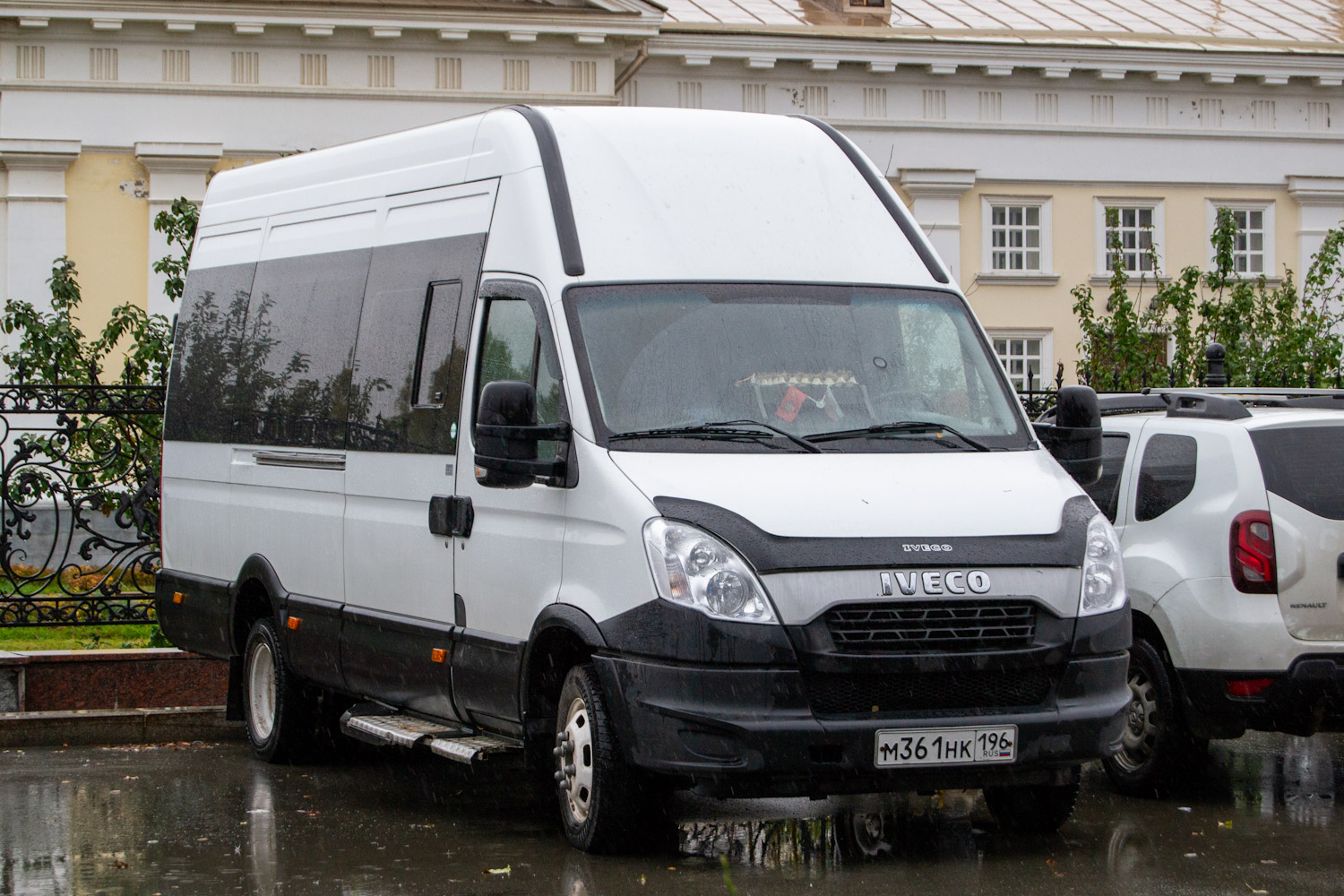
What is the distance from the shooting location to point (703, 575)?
668 cm

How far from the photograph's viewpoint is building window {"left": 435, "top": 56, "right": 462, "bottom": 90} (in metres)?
30.2

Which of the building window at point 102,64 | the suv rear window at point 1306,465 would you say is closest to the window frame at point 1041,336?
the building window at point 102,64

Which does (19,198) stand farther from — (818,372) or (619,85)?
(818,372)

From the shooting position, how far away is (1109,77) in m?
33.2

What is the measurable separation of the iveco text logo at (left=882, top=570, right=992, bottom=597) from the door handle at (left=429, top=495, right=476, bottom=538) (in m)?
2.05

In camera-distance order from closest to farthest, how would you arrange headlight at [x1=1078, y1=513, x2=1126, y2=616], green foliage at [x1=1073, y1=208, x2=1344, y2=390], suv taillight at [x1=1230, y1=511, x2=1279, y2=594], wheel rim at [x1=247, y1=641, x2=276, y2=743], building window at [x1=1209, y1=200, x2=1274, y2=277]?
headlight at [x1=1078, y1=513, x2=1126, y2=616], suv taillight at [x1=1230, y1=511, x2=1279, y2=594], wheel rim at [x1=247, y1=641, x2=276, y2=743], green foliage at [x1=1073, y1=208, x2=1344, y2=390], building window at [x1=1209, y1=200, x2=1274, y2=277]

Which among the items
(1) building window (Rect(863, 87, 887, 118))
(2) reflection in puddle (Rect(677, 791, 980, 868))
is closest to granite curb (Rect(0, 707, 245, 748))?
(2) reflection in puddle (Rect(677, 791, 980, 868))

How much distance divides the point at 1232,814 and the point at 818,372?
8.94 ft

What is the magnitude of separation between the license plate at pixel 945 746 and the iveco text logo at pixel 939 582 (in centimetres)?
49

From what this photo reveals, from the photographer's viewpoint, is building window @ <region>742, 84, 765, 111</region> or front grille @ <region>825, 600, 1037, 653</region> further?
building window @ <region>742, 84, 765, 111</region>

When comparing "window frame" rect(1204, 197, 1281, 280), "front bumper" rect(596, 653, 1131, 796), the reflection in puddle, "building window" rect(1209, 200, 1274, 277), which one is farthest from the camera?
"building window" rect(1209, 200, 1274, 277)

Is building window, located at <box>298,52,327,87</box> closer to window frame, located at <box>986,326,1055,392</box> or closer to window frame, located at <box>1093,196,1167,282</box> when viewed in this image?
window frame, located at <box>986,326,1055,392</box>

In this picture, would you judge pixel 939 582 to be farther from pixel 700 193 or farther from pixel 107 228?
pixel 107 228

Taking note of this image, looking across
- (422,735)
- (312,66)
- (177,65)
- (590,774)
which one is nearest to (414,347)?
(422,735)
